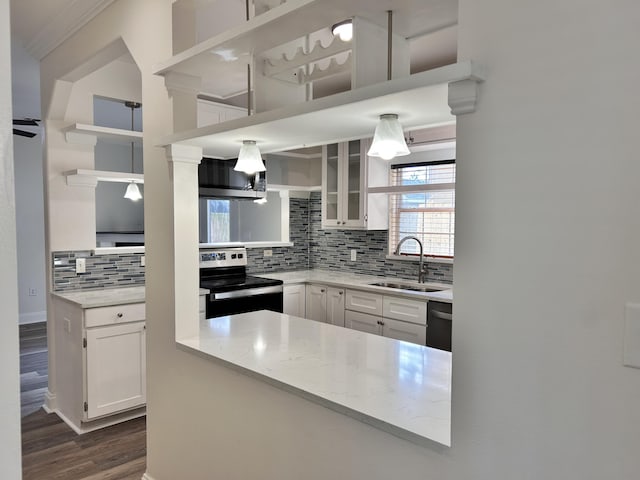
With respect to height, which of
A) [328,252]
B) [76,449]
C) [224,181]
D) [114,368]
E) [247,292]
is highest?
[224,181]

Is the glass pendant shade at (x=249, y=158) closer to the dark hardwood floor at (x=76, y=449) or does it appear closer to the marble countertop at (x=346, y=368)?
the marble countertop at (x=346, y=368)

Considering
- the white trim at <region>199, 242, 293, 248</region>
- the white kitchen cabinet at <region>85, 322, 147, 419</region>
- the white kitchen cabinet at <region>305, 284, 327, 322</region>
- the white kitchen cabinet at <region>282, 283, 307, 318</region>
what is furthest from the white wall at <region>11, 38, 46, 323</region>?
the white kitchen cabinet at <region>305, 284, 327, 322</region>

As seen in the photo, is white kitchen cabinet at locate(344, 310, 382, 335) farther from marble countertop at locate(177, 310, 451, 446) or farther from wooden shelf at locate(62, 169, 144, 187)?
wooden shelf at locate(62, 169, 144, 187)

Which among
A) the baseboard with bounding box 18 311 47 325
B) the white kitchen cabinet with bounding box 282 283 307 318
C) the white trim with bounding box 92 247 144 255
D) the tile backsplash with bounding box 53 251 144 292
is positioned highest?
the white trim with bounding box 92 247 144 255

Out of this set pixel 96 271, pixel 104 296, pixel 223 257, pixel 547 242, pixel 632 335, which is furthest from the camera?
pixel 223 257

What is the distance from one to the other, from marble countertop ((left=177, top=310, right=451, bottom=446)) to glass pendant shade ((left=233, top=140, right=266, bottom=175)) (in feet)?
2.65

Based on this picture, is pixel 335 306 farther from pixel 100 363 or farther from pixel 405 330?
pixel 100 363

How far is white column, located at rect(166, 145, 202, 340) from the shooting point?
2.18 m

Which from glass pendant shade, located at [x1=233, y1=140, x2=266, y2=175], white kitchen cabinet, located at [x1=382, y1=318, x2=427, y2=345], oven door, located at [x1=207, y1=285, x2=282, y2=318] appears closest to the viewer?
glass pendant shade, located at [x1=233, y1=140, x2=266, y2=175]

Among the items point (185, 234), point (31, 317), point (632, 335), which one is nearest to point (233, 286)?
point (185, 234)

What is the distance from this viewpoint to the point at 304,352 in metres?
2.02

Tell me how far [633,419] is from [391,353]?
1.17 meters

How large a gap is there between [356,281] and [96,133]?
251 centimetres

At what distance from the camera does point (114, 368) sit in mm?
3279
